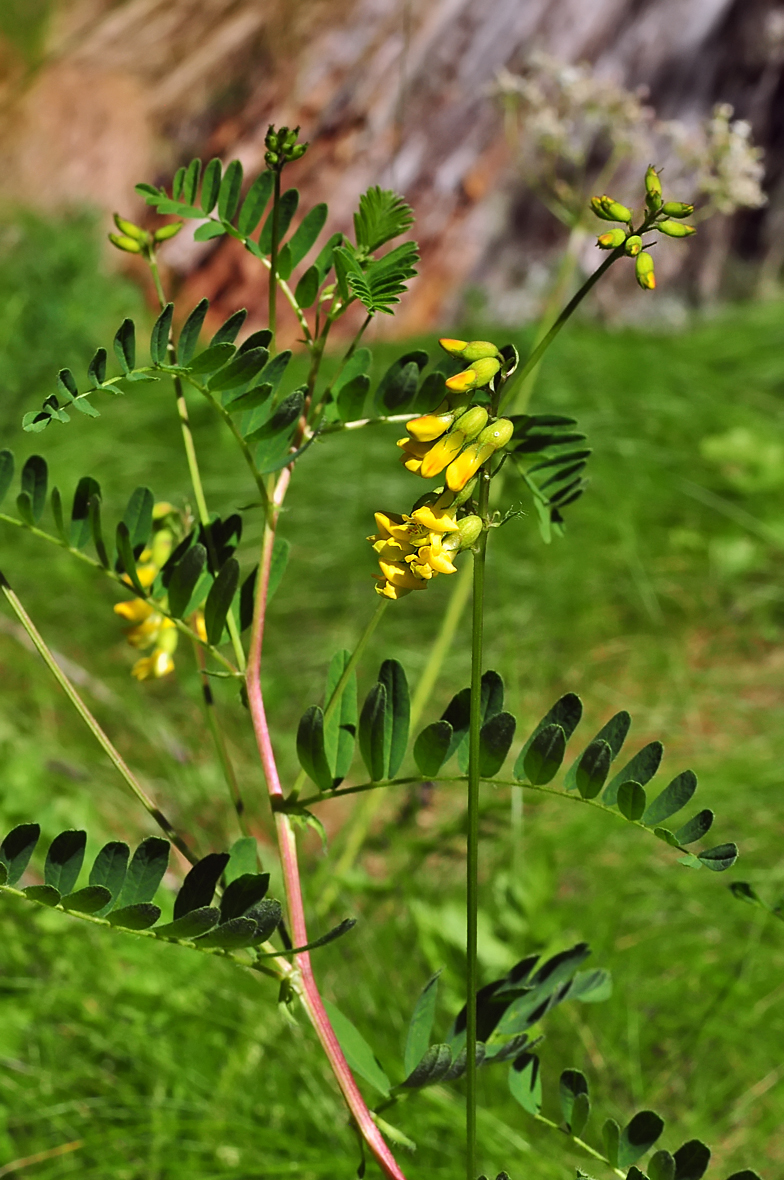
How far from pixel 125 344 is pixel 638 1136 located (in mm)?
405

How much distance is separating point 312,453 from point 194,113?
1.04 m

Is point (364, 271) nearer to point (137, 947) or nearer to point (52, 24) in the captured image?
point (137, 947)

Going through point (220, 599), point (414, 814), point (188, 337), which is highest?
point (188, 337)

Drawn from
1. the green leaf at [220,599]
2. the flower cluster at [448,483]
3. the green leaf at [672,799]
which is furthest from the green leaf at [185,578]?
the green leaf at [672,799]

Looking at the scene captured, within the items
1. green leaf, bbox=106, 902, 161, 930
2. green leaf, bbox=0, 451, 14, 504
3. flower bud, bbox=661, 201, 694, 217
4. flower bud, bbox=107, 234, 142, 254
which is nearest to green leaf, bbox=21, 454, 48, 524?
green leaf, bbox=0, 451, 14, 504

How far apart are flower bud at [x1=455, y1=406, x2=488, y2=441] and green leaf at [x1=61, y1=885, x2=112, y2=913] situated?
0.21 m

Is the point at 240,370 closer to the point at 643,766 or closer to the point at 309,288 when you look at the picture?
the point at 309,288

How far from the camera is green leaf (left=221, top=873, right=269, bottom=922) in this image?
0.40 m

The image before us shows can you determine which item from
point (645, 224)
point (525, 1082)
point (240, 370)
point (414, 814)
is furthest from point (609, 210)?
point (414, 814)

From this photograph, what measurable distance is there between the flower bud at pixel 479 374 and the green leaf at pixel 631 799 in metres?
0.18

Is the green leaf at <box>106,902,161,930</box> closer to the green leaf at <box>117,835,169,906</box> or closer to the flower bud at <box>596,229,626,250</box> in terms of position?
the green leaf at <box>117,835,169,906</box>

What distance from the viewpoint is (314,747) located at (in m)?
0.43

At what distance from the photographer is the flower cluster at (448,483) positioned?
1.13ft

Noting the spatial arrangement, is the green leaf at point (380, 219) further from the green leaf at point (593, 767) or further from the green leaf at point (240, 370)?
the green leaf at point (593, 767)
